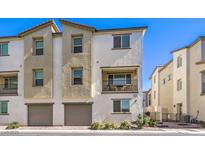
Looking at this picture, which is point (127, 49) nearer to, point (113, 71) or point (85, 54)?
point (113, 71)

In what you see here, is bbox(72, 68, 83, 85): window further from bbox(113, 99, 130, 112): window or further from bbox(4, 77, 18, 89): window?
bbox(4, 77, 18, 89): window

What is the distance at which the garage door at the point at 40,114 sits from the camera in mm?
19797

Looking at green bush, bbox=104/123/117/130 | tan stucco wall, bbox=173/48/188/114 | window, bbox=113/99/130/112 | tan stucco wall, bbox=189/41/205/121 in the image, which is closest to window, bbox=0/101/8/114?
green bush, bbox=104/123/117/130

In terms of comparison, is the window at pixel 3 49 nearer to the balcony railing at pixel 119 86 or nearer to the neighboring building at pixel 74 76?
the neighboring building at pixel 74 76

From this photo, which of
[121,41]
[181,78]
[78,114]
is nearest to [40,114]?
[78,114]

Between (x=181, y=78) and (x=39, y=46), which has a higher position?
(x=39, y=46)

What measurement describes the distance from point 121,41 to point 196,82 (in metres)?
9.45

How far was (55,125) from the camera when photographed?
63.8 feet

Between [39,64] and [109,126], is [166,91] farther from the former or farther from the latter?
[39,64]

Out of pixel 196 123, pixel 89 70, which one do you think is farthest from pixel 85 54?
pixel 196 123

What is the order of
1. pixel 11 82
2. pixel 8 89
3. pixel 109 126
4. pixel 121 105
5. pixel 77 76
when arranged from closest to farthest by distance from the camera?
1. pixel 109 126
2. pixel 121 105
3. pixel 77 76
4. pixel 8 89
5. pixel 11 82

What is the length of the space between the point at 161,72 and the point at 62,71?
58.0ft

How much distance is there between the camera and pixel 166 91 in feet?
95.5

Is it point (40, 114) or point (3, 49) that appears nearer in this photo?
point (40, 114)
